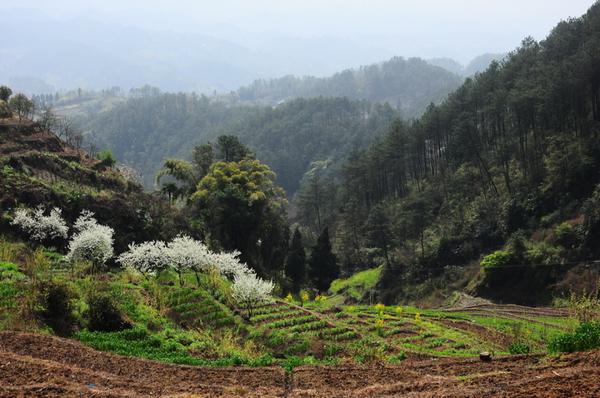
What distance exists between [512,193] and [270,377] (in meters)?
51.2

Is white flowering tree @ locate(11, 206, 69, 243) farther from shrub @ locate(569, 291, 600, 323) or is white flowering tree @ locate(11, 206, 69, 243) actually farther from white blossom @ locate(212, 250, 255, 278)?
shrub @ locate(569, 291, 600, 323)

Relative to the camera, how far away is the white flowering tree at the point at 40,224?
34.1 meters

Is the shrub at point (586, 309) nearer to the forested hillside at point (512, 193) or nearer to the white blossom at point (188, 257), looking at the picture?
the white blossom at point (188, 257)

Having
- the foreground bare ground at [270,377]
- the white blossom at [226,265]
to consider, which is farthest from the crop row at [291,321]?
the foreground bare ground at [270,377]

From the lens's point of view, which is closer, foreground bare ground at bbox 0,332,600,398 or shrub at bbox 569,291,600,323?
foreground bare ground at bbox 0,332,600,398

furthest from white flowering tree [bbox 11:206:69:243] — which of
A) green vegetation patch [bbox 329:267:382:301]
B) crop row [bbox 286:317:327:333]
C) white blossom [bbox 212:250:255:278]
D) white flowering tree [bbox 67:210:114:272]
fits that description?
green vegetation patch [bbox 329:267:382:301]

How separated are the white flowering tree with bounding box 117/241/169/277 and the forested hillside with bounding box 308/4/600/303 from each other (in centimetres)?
2976

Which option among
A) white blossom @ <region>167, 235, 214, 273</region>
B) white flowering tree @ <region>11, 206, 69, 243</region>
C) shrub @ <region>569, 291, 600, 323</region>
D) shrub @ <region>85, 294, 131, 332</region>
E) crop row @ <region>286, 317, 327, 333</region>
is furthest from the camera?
white flowering tree @ <region>11, 206, 69, 243</region>

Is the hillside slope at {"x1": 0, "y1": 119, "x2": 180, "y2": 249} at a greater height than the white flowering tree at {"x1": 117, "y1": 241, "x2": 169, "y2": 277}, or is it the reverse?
the hillside slope at {"x1": 0, "y1": 119, "x2": 180, "y2": 249}

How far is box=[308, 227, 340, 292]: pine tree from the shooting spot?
56031 millimetres

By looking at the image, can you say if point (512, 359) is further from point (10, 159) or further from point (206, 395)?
point (10, 159)

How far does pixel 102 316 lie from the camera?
2006 cm

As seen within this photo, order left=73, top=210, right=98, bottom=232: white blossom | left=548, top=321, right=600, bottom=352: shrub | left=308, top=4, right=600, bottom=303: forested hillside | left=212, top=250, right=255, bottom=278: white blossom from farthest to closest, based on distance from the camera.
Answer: left=308, top=4, right=600, bottom=303: forested hillside
left=73, top=210, right=98, bottom=232: white blossom
left=212, top=250, right=255, bottom=278: white blossom
left=548, top=321, right=600, bottom=352: shrub

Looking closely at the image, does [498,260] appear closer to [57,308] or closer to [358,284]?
[358,284]
